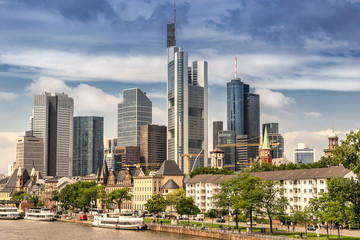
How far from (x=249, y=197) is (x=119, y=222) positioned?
Result: 58.4m

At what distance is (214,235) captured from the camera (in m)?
137

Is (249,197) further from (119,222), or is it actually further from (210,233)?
(119,222)

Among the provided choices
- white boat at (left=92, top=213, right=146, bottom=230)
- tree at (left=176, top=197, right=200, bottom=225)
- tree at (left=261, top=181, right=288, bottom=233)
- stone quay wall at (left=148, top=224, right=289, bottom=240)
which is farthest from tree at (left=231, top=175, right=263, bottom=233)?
white boat at (left=92, top=213, right=146, bottom=230)

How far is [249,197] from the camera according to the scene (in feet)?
446

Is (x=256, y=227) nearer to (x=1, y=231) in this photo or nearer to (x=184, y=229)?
(x=184, y=229)

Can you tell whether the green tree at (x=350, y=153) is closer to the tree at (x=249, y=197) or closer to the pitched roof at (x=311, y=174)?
the tree at (x=249, y=197)

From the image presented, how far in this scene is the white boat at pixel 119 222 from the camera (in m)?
173

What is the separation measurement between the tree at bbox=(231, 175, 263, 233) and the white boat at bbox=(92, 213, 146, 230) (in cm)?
3863

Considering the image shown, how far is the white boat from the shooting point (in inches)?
6801

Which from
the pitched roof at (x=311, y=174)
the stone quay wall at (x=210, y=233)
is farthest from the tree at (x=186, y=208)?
the pitched roof at (x=311, y=174)

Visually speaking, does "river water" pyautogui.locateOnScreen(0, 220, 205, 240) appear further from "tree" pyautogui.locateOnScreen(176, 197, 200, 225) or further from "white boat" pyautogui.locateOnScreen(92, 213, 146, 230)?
"tree" pyautogui.locateOnScreen(176, 197, 200, 225)

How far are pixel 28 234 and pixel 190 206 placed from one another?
48266 millimetres

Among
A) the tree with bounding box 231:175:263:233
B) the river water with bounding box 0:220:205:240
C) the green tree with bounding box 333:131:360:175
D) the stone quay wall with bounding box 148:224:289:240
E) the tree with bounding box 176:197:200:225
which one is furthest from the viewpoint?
the tree with bounding box 176:197:200:225

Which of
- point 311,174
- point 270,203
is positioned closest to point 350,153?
point 270,203
